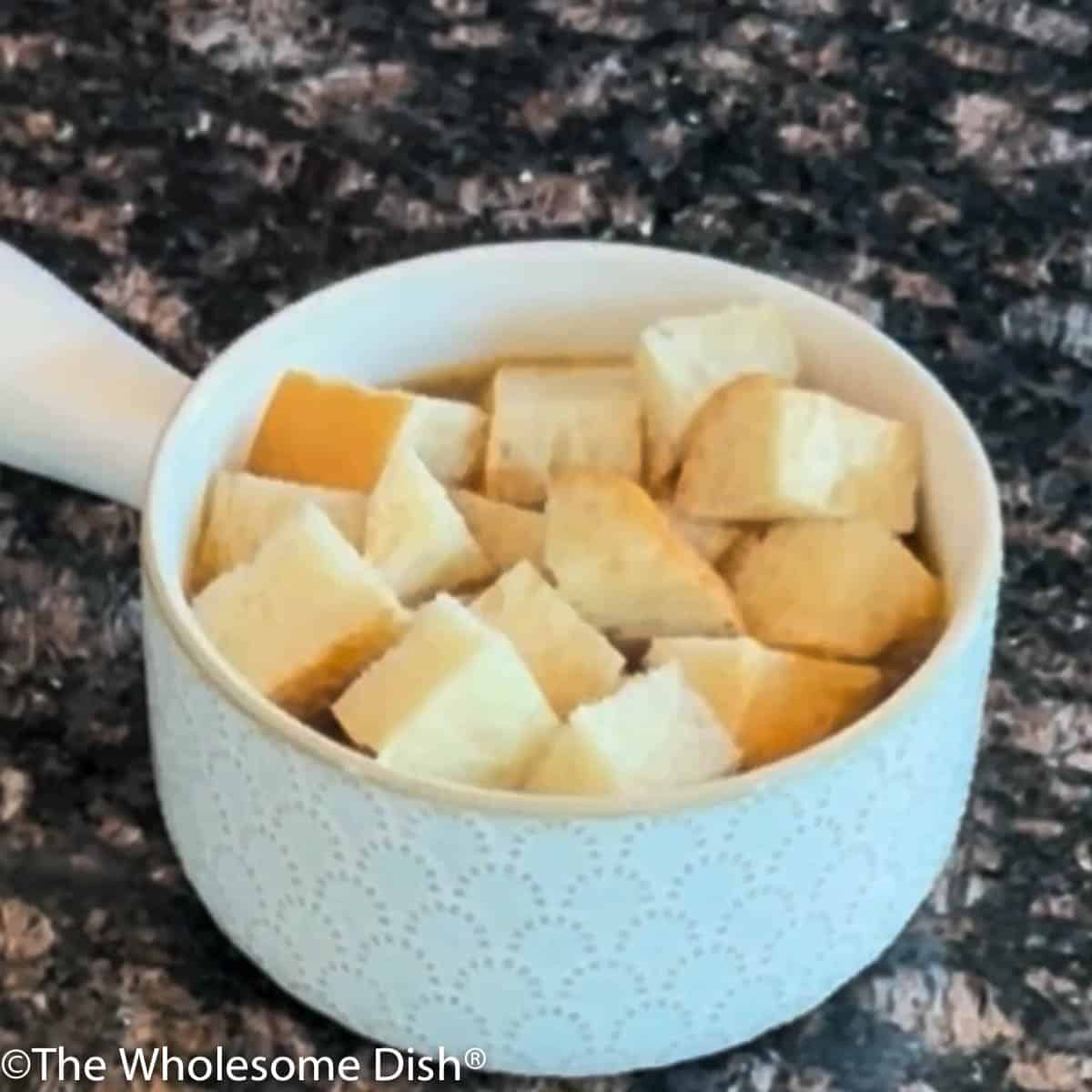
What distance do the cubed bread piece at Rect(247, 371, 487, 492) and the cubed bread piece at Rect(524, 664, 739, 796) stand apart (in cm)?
11

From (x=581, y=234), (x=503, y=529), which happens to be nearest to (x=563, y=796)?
(x=503, y=529)

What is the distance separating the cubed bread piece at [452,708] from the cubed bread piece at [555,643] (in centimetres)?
2

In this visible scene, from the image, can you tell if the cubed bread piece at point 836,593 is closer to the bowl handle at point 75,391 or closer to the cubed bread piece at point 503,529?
the cubed bread piece at point 503,529

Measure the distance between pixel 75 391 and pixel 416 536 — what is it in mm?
143

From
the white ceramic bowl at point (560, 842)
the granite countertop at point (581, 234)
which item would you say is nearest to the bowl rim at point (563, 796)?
the white ceramic bowl at point (560, 842)

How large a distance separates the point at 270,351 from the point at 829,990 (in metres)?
0.22

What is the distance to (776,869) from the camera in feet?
1.76

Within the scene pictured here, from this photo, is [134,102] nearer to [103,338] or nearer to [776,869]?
[103,338]

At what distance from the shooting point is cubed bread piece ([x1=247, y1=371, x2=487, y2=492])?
2.06 ft

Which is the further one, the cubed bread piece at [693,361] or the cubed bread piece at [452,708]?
the cubed bread piece at [693,361]

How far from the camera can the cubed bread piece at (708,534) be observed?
0.62 meters

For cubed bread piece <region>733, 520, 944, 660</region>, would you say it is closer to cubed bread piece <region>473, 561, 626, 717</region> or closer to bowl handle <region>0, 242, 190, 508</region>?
cubed bread piece <region>473, 561, 626, 717</region>

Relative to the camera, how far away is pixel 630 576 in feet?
1.93

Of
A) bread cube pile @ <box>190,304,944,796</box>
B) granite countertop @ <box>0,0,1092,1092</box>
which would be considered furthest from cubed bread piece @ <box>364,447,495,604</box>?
granite countertop @ <box>0,0,1092,1092</box>
